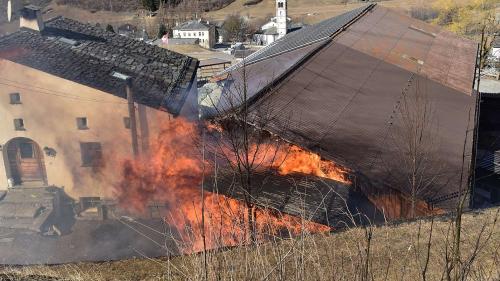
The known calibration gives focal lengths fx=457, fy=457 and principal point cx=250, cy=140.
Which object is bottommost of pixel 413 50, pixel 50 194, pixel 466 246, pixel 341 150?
pixel 50 194

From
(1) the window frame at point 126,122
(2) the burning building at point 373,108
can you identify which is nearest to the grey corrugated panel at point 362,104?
(2) the burning building at point 373,108

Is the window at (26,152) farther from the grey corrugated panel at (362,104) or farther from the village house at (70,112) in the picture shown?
the grey corrugated panel at (362,104)

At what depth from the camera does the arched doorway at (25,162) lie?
16375mm

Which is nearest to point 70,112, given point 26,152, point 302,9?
point 26,152

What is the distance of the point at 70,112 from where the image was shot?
52.4ft

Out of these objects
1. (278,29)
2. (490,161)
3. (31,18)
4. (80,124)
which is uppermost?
(31,18)

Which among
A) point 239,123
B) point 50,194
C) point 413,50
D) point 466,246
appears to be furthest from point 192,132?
point 413,50

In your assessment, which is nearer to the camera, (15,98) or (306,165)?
(306,165)

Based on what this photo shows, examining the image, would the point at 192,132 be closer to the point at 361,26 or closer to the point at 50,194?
the point at 50,194

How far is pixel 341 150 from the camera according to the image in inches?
487

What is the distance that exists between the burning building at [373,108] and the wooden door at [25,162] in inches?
248

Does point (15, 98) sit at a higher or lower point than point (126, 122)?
higher

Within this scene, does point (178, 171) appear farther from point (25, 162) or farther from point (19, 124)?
point (19, 124)

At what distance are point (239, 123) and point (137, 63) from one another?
7.21m
